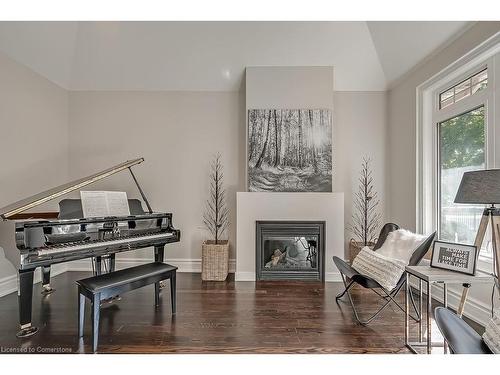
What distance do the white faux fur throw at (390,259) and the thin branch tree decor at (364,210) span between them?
4.14 feet

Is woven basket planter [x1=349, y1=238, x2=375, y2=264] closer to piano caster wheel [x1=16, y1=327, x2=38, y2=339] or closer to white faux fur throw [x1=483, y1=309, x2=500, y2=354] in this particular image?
white faux fur throw [x1=483, y1=309, x2=500, y2=354]

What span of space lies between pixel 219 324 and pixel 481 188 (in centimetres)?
241

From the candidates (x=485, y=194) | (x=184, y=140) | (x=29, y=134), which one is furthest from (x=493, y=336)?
(x=29, y=134)

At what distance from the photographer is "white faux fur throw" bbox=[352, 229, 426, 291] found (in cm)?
251

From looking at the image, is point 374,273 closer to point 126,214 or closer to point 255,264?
point 255,264

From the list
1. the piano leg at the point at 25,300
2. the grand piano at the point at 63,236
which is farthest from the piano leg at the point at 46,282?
the piano leg at the point at 25,300

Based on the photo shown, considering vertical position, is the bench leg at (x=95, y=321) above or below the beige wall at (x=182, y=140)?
below

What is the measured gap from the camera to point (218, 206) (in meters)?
4.40

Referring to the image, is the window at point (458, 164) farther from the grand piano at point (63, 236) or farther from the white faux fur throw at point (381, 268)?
the grand piano at point (63, 236)

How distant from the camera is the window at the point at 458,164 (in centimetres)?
281
